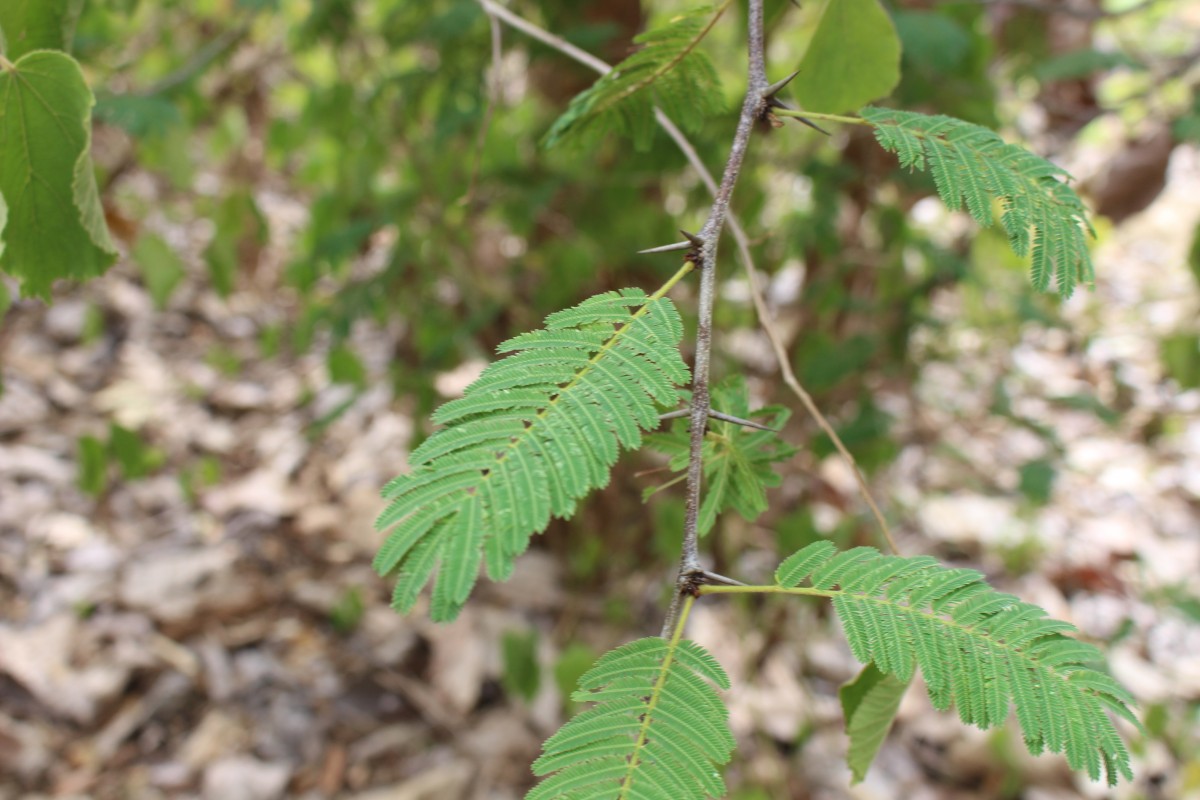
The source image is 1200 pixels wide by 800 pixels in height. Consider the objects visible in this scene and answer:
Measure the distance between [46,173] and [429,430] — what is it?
3.89ft

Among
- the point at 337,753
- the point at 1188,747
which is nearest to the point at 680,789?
the point at 337,753

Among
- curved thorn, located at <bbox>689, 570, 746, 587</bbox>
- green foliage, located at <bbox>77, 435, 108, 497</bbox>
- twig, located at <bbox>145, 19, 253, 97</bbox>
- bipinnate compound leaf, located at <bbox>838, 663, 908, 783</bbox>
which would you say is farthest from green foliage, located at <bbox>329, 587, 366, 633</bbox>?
curved thorn, located at <bbox>689, 570, 746, 587</bbox>

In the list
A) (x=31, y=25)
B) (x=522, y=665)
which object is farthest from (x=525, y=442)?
(x=522, y=665)

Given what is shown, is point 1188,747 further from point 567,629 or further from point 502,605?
point 502,605

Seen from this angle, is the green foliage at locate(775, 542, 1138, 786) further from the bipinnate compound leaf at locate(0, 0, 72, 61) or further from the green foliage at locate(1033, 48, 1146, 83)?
the green foliage at locate(1033, 48, 1146, 83)

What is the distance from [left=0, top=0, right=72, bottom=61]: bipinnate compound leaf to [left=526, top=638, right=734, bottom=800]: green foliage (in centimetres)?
62

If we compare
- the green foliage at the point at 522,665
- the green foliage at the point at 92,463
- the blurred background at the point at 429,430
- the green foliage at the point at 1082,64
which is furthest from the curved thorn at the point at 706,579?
the green foliage at the point at 92,463

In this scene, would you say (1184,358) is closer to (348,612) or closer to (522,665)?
(522,665)

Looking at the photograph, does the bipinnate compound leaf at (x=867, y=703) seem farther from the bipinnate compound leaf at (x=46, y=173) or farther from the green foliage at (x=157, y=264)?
the green foliage at (x=157, y=264)

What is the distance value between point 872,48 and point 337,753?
1.59 m

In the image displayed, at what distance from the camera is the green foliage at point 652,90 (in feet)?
2.15

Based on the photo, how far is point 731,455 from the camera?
0.58 meters

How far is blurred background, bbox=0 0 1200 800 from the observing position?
163 centimetres

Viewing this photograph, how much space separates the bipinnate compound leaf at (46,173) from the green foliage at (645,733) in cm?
45
